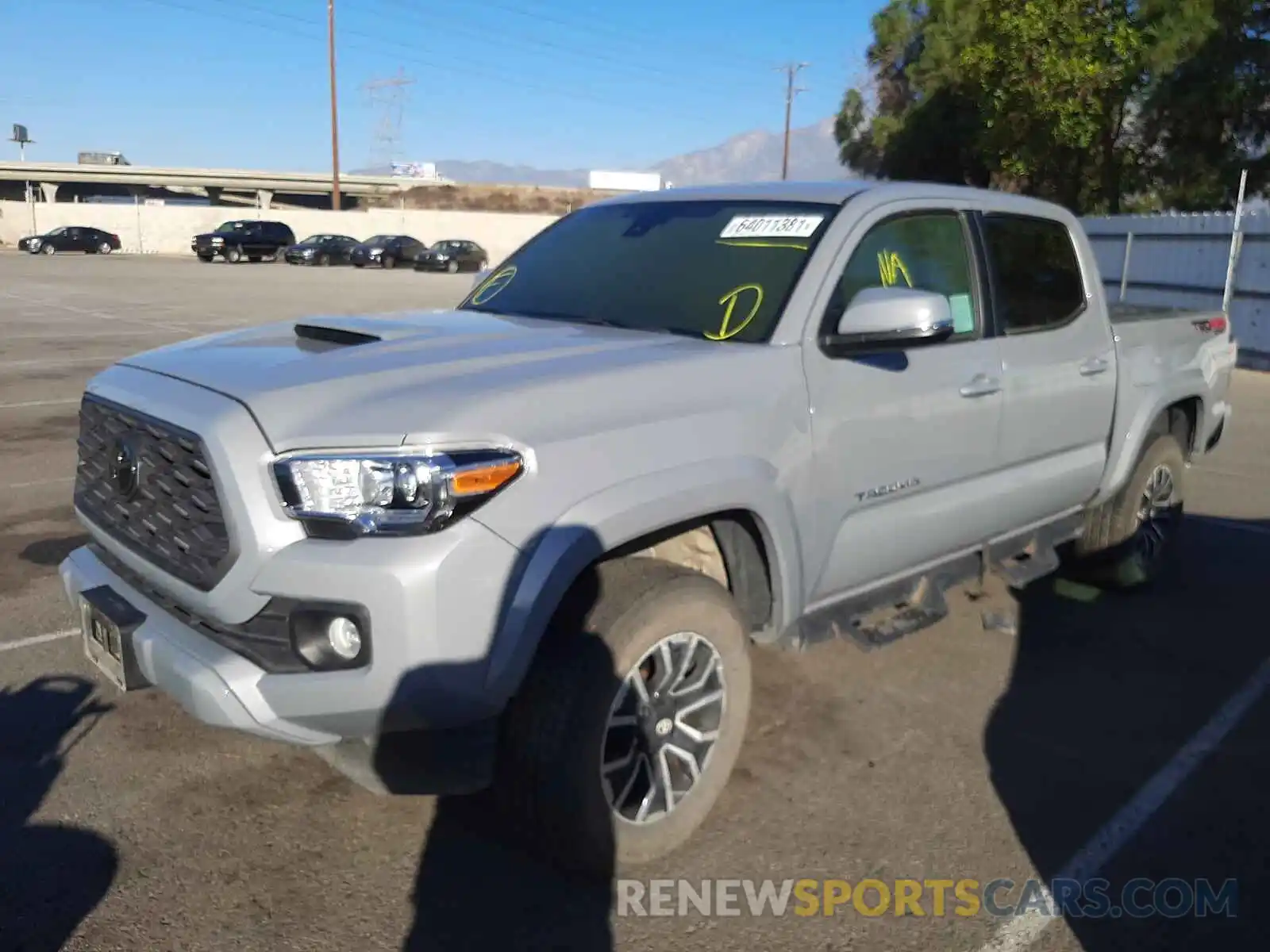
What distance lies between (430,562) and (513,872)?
3.69ft

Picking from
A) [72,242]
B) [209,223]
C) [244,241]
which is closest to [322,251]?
[244,241]

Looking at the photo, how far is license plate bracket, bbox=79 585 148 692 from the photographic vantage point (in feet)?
9.58

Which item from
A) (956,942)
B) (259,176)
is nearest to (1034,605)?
(956,942)

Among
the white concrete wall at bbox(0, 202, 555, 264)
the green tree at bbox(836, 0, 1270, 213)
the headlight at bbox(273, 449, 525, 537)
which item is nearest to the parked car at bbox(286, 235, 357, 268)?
the white concrete wall at bbox(0, 202, 555, 264)

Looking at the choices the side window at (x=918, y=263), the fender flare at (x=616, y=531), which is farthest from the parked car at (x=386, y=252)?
the fender flare at (x=616, y=531)

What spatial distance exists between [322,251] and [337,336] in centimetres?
4474

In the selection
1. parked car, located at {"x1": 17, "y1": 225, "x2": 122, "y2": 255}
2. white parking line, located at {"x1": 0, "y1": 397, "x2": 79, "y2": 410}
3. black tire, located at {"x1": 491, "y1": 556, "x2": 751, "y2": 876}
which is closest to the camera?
black tire, located at {"x1": 491, "y1": 556, "x2": 751, "y2": 876}

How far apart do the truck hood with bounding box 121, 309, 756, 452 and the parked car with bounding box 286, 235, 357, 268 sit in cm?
4347

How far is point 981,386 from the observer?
4.14 m

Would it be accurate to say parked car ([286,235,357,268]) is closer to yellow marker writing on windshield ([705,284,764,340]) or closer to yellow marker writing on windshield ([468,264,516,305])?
yellow marker writing on windshield ([468,264,516,305])

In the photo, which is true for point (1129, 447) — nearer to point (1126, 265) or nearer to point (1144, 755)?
point (1144, 755)

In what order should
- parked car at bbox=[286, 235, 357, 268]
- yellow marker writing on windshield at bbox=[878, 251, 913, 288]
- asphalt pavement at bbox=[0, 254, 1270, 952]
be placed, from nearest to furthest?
asphalt pavement at bbox=[0, 254, 1270, 952]
yellow marker writing on windshield at bbox=[878, 251, 913, 288]
parked car at bbox=[286, 235, 357, 268]

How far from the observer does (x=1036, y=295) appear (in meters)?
4.74

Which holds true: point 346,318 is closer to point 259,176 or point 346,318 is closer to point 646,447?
point 646,447
